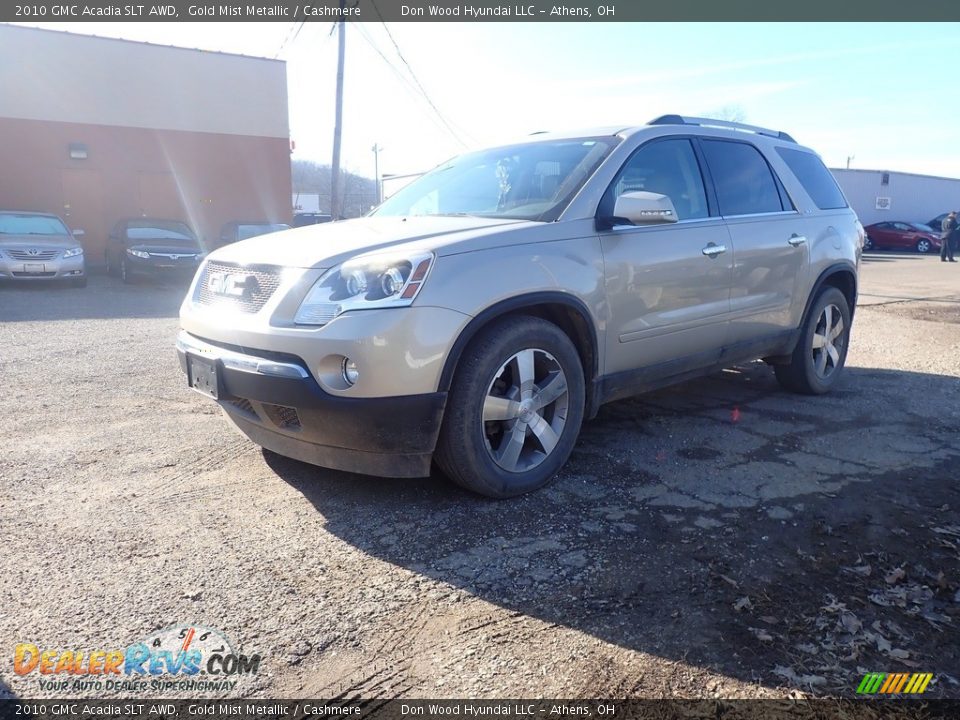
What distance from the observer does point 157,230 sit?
51.0 feet

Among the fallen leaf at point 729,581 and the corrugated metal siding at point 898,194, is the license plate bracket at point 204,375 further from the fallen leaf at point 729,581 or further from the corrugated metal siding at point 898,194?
the corrugated metal siding at point 898,194

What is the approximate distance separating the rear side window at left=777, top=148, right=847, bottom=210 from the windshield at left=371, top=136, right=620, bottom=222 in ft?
6.79

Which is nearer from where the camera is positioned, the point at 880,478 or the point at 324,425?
the point at 324,425

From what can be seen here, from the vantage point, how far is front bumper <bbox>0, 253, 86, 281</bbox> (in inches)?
504

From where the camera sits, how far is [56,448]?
4.14 meters

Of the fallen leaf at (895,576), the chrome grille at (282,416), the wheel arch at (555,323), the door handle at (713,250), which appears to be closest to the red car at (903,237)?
the door handle at (713,250)

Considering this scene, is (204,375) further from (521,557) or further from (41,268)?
(41,268)

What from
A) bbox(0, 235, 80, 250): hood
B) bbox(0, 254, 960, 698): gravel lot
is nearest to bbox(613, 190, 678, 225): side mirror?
bbox(0, 254, 960, 698): gravel lot

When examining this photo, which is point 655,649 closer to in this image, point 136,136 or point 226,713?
point 226,713

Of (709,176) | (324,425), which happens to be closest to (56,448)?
(324,425)

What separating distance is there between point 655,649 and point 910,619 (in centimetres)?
93

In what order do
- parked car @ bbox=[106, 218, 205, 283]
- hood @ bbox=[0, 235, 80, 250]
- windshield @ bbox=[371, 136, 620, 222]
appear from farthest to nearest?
parked car @ bbox=[106, 218, 205, 283] < hood @ bbox=[0, 235, 80, 250] < windshield @ bbox=[371, 136, 620, 222]

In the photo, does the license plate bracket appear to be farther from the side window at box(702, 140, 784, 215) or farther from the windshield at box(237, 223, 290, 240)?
the windshield at box(237, 223, 290, 240)

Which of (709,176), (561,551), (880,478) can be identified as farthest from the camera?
(709,176)
